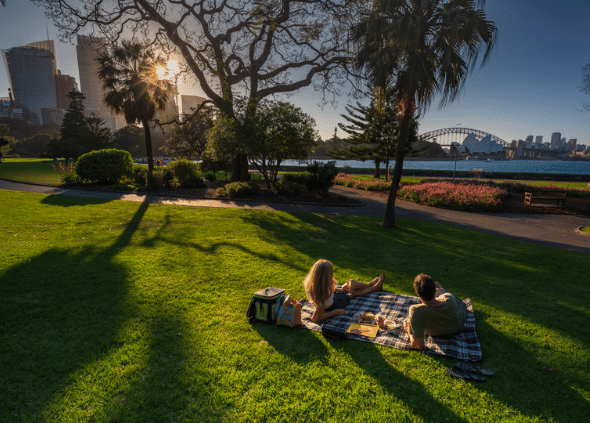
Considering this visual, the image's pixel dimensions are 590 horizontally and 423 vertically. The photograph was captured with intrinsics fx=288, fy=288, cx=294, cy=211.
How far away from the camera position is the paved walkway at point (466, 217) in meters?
9.23

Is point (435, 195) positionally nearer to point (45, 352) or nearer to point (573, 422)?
point (573, 422)

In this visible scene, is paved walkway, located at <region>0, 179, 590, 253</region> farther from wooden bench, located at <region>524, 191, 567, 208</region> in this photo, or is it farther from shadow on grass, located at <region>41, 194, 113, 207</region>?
wooden bench, located at <region>524, 191, 567, 208</region>

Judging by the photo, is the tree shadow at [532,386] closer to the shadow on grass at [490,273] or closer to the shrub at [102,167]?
the shadow on grass at [490,273]

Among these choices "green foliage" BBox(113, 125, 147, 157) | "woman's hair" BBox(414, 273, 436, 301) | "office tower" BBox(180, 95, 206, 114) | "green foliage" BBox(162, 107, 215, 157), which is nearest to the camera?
"woman's hair" BBox(414, 273, 436, 301)

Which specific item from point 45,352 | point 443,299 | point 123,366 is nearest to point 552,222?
point 443,299

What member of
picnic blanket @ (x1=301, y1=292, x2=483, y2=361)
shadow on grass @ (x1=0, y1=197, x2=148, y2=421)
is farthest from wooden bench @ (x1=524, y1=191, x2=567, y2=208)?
shadow on grass @ (x1=0, y1=197, x2=148, y2=421)

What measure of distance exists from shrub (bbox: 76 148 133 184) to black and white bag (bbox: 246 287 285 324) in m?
17.9

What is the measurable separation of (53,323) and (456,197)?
15.6 metres

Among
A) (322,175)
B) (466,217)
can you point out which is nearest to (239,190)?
(322,175)

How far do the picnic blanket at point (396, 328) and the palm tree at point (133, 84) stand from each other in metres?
19.4

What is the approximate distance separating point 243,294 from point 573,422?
397 centimetres

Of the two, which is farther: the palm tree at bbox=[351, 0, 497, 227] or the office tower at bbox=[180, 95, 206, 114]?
the office tower at bbox=[180, 95, 206, 114]

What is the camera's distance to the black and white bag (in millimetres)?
3859

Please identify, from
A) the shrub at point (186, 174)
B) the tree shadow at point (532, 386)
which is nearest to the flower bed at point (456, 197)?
the tree shadow at point (532, 386)
